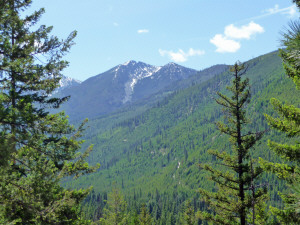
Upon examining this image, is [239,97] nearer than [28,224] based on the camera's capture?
No

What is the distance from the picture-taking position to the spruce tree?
815cm

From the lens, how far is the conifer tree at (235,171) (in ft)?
47.2

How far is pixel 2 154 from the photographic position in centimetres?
689

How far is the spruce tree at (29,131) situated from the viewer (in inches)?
321

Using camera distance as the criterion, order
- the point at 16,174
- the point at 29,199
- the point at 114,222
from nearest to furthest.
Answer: the point at 29,199 → the point at 16,174 → the point at 114,222

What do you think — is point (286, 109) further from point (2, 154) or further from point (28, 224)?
point (28, 224)

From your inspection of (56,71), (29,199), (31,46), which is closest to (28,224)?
(29,199)

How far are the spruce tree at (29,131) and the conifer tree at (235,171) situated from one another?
7.98 m

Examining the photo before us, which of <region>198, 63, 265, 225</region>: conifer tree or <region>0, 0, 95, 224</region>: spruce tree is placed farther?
<region>198, 63, 265, 225</region>: conifer tree

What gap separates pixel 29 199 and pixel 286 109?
397 inches

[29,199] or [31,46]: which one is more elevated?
[31,46]

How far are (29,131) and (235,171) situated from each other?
1150 centimetres

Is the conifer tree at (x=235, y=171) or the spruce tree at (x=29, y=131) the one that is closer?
the spruce tree at (x=29, y=131)

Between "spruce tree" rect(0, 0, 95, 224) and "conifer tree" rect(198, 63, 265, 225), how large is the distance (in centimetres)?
798
